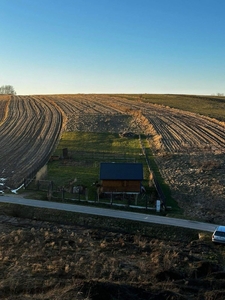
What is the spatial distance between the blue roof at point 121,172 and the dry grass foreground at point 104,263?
345 inches

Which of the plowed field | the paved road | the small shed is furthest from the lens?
the plowed field

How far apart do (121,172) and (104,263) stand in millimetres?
16577

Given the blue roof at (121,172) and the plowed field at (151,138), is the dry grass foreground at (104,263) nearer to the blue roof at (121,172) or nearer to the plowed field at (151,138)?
the plowed field at (151,138)

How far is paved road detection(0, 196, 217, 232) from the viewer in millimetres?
27517

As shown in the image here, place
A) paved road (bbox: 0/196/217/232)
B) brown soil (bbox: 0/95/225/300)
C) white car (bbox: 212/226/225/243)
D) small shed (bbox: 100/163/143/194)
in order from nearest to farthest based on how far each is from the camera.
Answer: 1. brown soil (bbox: 0/95/225/300)
2. white car (bbox: 212/226/225/243)
3. paved road (bbox: 0/196/217/232)
4. small shed (bbox: 100/163/143/194)

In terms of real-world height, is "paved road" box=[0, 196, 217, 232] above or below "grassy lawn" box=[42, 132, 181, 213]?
below

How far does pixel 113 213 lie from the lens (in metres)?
29.8

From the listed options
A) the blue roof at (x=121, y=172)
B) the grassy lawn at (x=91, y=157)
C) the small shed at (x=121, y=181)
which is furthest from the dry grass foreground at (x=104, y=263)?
the blue roof at (x=121, y=172)

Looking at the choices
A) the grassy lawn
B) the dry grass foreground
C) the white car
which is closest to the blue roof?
the grassy lawn

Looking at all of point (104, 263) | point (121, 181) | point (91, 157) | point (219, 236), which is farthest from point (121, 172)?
Answer: point (104, 263)

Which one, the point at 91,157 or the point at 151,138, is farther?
the point at 151,138

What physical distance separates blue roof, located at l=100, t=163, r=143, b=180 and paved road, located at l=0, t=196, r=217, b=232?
5489 millimetres

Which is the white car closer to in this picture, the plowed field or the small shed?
the plowed field

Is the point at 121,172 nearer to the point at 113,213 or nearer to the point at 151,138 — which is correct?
the point at 113,213
